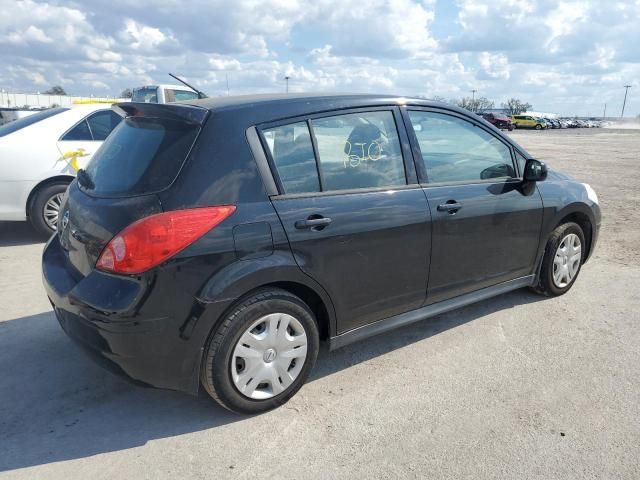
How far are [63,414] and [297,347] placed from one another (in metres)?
1.37

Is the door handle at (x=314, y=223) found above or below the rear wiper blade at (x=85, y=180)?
below

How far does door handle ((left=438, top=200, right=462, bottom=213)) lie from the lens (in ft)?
11.3

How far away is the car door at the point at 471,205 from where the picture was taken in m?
3.51

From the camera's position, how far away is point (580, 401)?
3078 mm

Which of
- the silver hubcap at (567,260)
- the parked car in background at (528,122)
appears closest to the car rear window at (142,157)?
the silver hubcap at (567,260)

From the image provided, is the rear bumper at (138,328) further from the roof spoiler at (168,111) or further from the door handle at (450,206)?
the door handle at (450,206)

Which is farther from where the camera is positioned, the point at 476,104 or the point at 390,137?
the point at 476,104

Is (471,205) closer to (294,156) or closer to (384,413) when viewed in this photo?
(294,156)

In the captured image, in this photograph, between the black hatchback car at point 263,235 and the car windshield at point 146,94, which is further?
the car windshield at point 146,94

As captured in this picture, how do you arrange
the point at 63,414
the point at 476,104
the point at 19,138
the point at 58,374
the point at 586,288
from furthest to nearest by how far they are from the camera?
the point at 476,104
the point at 19,138
the point at 586,288
the point at 58,374
the point at 63,414

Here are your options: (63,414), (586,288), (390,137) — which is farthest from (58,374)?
(586,288)

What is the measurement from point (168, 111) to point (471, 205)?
210cm

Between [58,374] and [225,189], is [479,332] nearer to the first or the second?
[225,189]

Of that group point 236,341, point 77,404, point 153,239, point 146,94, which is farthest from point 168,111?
point 146,94
